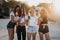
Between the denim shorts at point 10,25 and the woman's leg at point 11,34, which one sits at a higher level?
the denim shorts at point 10,25

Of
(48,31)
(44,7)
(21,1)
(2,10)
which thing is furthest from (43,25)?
(2,10)

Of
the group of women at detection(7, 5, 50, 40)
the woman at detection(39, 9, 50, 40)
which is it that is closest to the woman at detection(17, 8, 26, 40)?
the group of women at detection(7, 5, 50, 40)

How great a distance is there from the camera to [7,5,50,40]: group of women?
138cm

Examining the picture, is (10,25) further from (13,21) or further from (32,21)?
(32,21)

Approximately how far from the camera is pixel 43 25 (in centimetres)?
139

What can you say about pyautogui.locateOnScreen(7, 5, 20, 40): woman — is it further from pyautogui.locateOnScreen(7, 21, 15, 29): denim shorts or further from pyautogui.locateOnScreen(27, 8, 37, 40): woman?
pyautogui.locateOnScreen(27, 8, 37, 40): woman

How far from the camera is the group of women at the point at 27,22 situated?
1.38 metres

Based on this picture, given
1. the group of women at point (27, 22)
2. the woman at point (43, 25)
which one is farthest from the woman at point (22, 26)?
the woman at point (43, 25)

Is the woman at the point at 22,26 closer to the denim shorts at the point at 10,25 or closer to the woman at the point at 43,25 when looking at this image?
the denim shorts at the point at 10,25

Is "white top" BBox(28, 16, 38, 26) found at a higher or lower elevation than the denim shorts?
higher

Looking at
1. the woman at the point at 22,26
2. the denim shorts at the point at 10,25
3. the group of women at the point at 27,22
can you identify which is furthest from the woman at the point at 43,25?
the denim shorts at the point at 10,25

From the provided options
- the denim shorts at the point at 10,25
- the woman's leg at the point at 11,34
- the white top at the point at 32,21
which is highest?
the white top at the point at 32,21

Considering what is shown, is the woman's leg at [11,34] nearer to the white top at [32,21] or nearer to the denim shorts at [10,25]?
the denim shorts at [10,25]

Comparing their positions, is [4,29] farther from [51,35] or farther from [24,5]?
[51,35]
